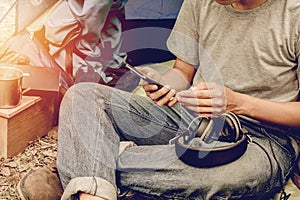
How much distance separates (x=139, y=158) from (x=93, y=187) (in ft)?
0.64

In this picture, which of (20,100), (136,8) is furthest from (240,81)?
(136,8)

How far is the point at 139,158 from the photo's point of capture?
5.28 ft

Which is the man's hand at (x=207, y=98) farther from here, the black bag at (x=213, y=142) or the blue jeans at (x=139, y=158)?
the blue jeans at (x=139, y=158)

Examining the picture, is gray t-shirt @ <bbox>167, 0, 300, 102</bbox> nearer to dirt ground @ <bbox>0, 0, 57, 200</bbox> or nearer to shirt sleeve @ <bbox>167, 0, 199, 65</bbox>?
shirt sleeve @ <bbox>167, 0, 199, 65</bbox>

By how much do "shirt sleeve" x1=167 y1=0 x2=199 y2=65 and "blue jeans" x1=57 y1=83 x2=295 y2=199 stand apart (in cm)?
27

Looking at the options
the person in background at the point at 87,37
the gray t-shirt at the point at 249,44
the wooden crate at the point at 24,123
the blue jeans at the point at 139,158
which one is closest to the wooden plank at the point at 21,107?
the wooden crate at the point at 24,123

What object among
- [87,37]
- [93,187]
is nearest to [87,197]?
[93,187]

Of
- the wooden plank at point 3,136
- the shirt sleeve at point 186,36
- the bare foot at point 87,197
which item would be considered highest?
the shirt sleeve at point 186,36

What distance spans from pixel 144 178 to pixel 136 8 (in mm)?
1405

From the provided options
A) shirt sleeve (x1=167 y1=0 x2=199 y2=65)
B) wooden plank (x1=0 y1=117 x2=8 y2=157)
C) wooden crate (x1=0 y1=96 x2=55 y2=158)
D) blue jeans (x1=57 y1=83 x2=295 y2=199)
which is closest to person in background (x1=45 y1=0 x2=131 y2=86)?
wooden crate (x1=0 y1=96 x2=55 y2=158)

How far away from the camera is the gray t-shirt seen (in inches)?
62.4

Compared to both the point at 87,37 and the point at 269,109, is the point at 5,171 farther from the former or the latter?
the point at 269,109

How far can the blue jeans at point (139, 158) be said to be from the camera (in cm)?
152

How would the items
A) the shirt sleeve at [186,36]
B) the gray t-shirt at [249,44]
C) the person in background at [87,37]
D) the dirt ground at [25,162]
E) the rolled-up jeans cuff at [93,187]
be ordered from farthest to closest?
the person in background at [87,37] < the dirt ground at [25,162] < the shirt sleeve at [186,36] < the gray t-shirt at [249,44] < the rolled-up jeans cuff at [93,187]
